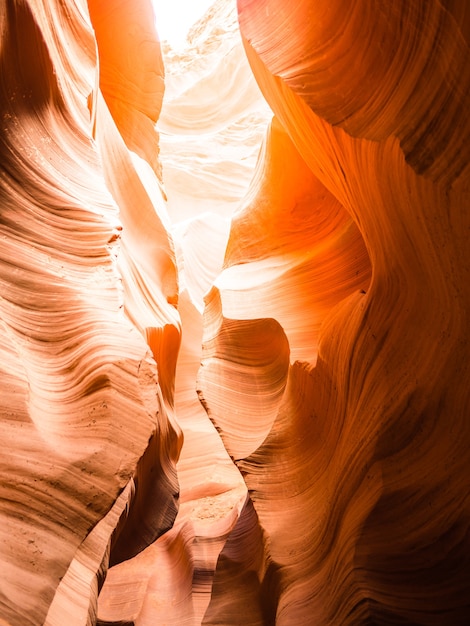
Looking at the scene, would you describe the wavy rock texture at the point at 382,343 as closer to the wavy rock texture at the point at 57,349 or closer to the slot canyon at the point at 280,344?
the slot canyon at the point at 280,344

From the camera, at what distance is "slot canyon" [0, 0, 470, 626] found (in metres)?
2.04

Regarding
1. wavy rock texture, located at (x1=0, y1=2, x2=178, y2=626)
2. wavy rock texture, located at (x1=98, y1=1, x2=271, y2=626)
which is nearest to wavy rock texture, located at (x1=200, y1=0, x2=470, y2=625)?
wavy rock texture, located at (x1=0, y1=2, x2=178, y2=626)

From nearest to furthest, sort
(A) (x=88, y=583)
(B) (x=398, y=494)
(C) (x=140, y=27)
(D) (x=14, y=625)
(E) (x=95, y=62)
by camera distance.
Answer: (D) (x=14, y=625)
(A) (x=88, y=583)
(B) (x=398, y=494)
(E) (x=95, y=62)
(C) (x=140, y=27)

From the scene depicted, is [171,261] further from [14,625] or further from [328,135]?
[14,625]

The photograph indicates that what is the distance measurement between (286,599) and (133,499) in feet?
3.39

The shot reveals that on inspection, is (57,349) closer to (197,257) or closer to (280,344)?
(280,344)

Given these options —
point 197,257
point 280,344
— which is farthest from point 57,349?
point 197,257

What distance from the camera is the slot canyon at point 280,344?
204 centimetres

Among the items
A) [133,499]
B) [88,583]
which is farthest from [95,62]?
[88,583]

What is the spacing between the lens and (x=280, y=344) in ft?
13.1

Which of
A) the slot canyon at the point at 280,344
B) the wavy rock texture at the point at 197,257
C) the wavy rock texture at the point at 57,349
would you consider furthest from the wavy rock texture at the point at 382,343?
the wavy rock texture at the point at 197,257

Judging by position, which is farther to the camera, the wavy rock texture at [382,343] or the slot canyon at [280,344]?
the wavy rock texture at [382,343]

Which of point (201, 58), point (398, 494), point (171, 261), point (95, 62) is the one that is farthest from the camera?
point (201, 58)

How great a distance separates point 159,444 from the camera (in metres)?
3.47
